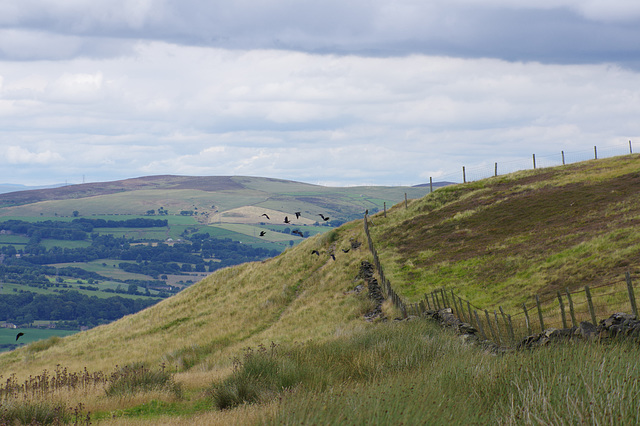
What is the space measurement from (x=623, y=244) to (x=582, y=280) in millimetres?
4646

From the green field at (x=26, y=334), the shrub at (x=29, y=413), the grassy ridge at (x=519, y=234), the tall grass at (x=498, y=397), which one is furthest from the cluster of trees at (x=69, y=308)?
the tall grass at (x=498, y=397)

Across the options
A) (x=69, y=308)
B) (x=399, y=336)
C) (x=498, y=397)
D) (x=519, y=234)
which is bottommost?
(x=69, y=308)

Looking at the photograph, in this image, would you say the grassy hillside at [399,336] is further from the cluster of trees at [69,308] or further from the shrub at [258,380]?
the cluster of trees at [69,308]

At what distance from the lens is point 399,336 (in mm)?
13523

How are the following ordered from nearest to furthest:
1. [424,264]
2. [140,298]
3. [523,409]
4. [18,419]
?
[523,409], [18,419], [424,264], [140,298]

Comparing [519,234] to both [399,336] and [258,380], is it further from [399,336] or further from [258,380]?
[258,380]

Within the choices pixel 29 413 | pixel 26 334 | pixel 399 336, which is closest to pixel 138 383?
pixel 29 413

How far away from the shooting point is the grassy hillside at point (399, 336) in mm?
6676

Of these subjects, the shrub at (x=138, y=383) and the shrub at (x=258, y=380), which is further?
the shrub at (x=138, y=383)

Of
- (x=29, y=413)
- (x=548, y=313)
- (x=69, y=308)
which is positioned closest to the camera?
(x=29, y=413)

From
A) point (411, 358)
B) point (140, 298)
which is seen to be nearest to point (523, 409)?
point (411, 358)

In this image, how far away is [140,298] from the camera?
567 ft

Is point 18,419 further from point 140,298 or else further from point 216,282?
point 140,298

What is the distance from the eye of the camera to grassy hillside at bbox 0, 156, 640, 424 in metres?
6.68
